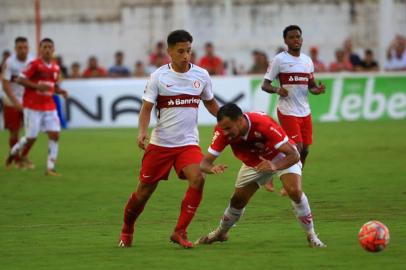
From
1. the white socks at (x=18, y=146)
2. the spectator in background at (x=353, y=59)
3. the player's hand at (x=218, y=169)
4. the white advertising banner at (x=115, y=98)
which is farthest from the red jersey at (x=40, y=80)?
the spectator in background at (x=353, y=59)

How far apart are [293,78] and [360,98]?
1461 cm

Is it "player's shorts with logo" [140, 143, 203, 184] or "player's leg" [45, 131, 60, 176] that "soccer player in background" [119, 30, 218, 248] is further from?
"player's leg" [45, 131, 60, 176]

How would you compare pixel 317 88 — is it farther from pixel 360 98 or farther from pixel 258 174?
pixel 360 98

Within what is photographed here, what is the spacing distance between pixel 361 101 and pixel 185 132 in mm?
19488

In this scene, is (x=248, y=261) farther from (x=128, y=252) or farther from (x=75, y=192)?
(x=75, y=192)

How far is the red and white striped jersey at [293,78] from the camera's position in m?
15.9

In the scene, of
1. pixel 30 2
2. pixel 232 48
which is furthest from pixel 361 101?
pixel 30 2

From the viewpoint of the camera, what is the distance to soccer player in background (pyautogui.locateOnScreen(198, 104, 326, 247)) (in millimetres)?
10383

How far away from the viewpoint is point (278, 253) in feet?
34.7

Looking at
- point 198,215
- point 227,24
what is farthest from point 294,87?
point 227,24

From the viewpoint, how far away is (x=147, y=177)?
11.2m

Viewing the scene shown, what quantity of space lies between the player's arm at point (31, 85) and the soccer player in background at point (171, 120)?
7.96 meters

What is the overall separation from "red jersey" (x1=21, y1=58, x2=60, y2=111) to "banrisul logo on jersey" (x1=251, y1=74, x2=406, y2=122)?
37.1 feet

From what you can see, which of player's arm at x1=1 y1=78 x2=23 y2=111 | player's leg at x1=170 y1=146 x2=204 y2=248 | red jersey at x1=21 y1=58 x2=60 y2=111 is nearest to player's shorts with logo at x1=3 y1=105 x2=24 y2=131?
player's arm at x1=1 y1=78 x2=23 y2=111
